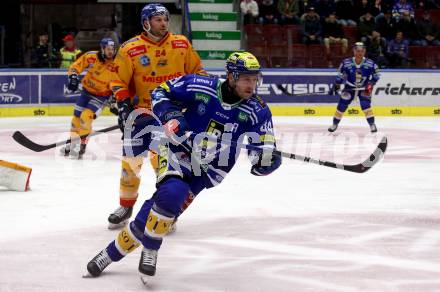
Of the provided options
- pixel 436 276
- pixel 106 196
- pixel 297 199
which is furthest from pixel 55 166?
pixel 436 276

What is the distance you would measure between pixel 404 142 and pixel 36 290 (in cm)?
992

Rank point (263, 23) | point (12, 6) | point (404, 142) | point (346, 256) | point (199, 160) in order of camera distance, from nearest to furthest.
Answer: point (199, 160) → point (346, 256) → point (404, 142) → point (263, 23) → point (12, 6)

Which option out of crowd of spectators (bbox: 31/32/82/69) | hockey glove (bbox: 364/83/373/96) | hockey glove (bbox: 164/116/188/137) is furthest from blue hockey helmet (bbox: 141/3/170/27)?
crowd of spectators (bbox: 31/32/82/69)

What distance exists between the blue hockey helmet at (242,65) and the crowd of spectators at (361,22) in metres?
15.8

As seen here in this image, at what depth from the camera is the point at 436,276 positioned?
5.67m

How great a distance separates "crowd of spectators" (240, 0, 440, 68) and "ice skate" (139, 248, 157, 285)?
16193 millimetres

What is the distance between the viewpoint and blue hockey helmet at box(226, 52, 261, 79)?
5.25m

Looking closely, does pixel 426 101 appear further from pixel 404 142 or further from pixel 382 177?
pixel 382 177

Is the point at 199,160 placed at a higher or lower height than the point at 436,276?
higher

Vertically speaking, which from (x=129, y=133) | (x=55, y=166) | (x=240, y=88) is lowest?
(x=55, y=166)

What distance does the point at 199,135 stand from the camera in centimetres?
555

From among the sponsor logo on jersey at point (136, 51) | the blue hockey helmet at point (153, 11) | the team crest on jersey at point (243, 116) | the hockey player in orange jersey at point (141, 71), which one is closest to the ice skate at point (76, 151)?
the hockey player in orange jersey at point (141, 71)

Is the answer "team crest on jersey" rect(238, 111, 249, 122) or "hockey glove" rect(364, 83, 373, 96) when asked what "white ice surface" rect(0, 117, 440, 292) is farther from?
"hockey glove" rect(364, 83, 373, 96)

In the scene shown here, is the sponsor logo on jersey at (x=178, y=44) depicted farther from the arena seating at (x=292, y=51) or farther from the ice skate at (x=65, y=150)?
the arena seating at (x=292, y=51)
